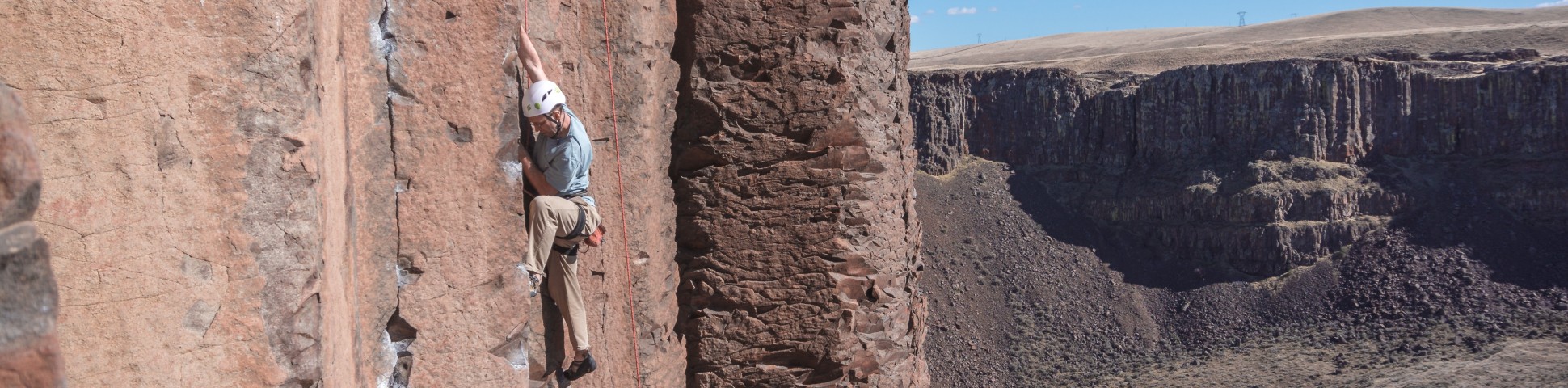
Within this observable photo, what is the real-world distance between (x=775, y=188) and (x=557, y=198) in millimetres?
2891

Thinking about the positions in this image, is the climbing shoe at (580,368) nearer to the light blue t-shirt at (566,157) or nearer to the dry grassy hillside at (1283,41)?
the light blue t-shirt at (566,157)

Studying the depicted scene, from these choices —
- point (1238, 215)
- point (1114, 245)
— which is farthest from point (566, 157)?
point (1114, 245)

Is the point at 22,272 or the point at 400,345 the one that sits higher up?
the point at 22,272

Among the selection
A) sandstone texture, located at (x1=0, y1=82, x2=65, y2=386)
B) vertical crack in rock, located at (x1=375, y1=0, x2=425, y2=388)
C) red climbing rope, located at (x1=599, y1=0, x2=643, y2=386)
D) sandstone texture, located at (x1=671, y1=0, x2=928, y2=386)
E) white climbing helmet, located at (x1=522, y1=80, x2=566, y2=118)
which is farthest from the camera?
sandstone texture, located at (x1=671, y1=0, x2=928, y2=386)

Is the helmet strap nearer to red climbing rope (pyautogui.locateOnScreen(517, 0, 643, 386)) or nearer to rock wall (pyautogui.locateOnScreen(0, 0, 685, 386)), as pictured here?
rock wall (pyautogui.locateOnScreen(0, 0, 685, 386))

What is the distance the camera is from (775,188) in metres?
9.27

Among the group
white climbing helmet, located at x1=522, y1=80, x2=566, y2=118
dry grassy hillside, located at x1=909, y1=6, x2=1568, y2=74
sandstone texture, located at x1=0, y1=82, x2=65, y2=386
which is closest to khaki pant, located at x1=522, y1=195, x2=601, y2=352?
white climbing helmet, located at x1=522, y1=80, x2=566, y2=118

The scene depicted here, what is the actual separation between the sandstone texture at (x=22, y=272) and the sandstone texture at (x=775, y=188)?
22.3 ft

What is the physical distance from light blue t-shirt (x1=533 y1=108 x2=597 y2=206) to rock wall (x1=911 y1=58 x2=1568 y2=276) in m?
54.9

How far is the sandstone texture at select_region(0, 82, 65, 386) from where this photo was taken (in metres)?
2.37

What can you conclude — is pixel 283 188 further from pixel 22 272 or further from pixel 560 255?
pixel 560 255

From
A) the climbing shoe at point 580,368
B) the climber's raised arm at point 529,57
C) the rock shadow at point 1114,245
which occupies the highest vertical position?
the climber's raised arm at point 529,57

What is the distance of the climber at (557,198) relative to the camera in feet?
20.9

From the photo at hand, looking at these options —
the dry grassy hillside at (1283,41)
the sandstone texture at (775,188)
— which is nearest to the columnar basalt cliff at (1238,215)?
the dry grassy hillside at (1283,41)
